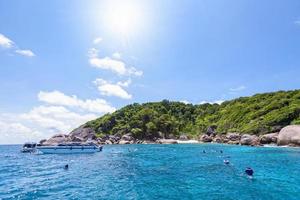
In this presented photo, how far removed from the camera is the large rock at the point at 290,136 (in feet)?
243

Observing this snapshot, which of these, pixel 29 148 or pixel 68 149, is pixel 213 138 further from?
pixel 29 148

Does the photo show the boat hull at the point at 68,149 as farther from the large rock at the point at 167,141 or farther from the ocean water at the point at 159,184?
the large rock at the point at 167,141

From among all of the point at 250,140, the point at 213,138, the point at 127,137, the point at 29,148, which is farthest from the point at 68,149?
the point at 213,138

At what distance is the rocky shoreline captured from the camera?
253 ft

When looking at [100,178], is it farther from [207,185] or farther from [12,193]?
[207,185]

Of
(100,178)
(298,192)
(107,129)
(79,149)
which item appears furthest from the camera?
(107,129)

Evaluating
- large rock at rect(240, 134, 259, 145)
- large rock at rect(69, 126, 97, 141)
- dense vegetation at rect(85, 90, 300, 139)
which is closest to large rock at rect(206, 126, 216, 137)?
dense vegetation at rect(85, 90, 300, 139)

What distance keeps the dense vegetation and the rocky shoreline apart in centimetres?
400

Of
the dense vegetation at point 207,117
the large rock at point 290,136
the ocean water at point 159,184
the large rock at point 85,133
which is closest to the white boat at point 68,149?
the ocean water at point 159,184

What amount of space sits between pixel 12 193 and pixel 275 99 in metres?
116

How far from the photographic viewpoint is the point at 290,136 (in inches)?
3004

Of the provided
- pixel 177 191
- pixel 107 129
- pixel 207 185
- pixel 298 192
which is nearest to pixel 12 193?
pixel 177 191

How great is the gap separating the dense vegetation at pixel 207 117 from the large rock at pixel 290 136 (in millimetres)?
13692

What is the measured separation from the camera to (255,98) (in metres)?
141
